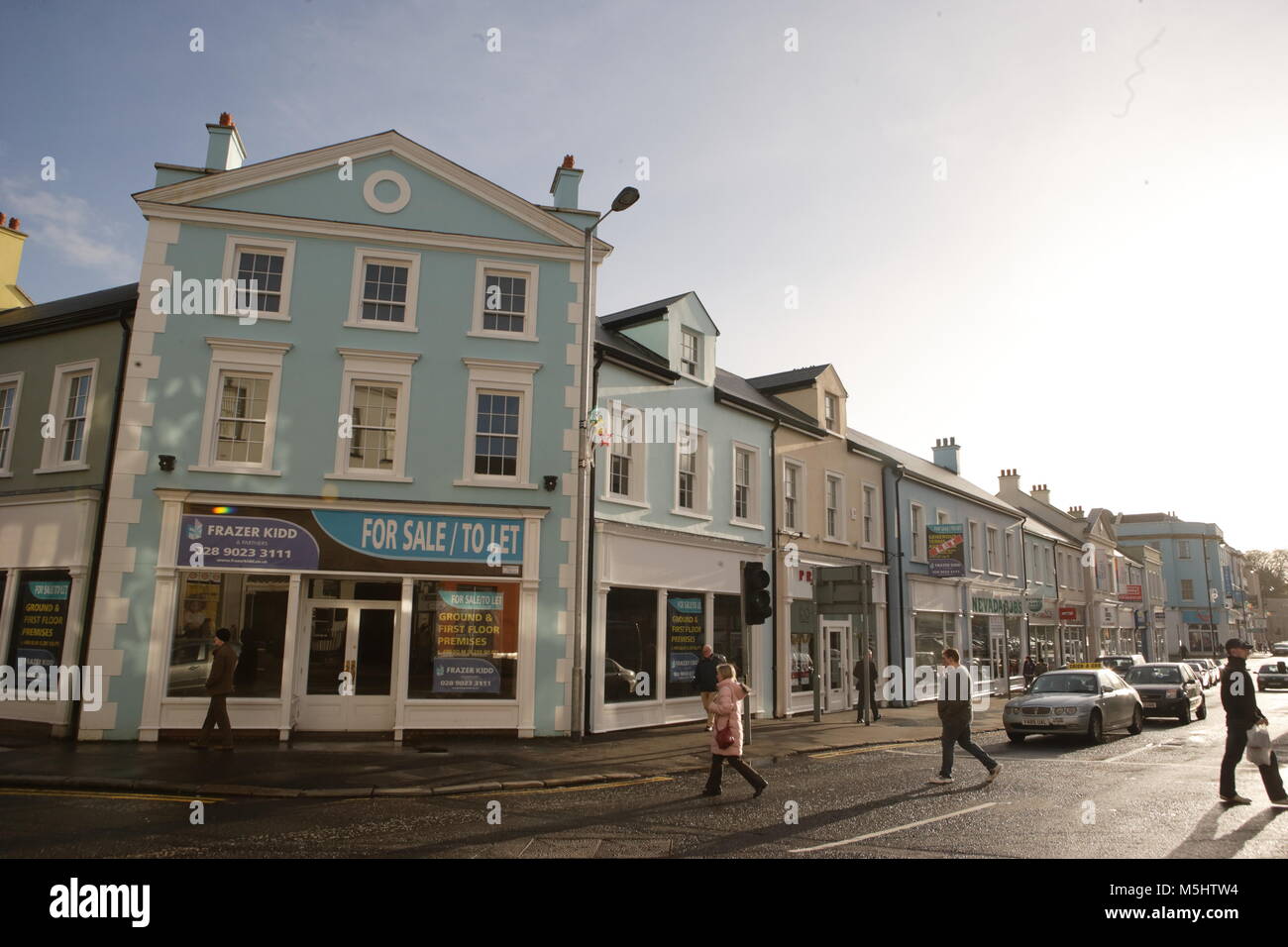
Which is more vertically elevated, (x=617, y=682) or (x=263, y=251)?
(x=263, y=251)

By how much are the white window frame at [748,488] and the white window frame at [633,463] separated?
10.9ft

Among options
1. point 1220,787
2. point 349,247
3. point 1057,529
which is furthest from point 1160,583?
point 349,247

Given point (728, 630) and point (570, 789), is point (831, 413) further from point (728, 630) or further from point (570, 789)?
point (570, 789)

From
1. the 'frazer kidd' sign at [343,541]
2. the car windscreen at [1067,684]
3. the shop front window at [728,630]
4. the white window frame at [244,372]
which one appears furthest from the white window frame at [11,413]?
the car windscreen at [1067,684]

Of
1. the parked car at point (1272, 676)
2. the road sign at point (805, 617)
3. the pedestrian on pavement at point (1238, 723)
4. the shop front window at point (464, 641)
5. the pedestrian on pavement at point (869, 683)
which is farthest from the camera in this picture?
the parked car at point (1272, 676)

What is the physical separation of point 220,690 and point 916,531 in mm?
23289

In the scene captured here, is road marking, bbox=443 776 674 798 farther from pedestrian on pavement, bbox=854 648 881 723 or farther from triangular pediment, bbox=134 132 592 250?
triangular pediment, bbox=134 132 592 250

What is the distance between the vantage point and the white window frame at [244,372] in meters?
15.0

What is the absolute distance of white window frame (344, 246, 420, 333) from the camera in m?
16.1

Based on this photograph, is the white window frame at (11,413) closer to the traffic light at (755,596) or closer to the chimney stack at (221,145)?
the chimney stack at (221,145)

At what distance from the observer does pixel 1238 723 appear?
9.90m

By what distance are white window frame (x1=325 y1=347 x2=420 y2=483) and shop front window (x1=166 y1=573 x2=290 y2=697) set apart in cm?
247

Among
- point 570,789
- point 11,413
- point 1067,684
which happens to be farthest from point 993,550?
point 11,413
